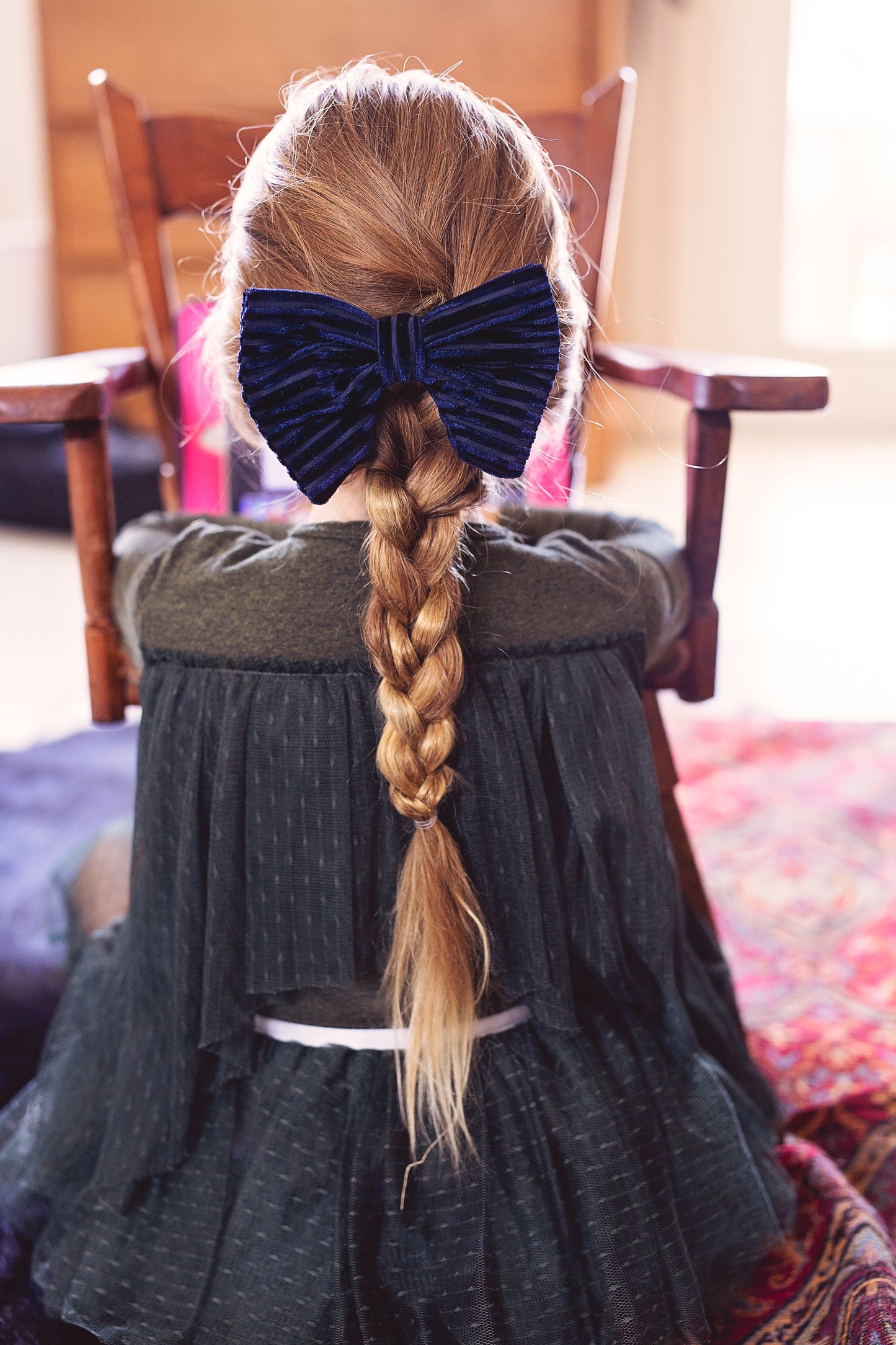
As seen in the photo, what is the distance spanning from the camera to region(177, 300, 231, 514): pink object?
1.33 m

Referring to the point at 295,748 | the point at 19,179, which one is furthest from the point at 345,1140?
the point at 19,179

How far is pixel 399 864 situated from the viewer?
0.70 m

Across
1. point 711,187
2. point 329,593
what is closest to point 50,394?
point 329,593

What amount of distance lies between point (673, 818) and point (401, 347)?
510 mm

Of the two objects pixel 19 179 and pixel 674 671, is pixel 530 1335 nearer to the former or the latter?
pixel 674 671

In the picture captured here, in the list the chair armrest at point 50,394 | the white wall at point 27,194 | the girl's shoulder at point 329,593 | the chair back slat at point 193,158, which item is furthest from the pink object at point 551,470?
the white wall at point 27,194

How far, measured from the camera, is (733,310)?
404cm

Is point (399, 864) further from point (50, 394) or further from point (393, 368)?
point (50, 394)

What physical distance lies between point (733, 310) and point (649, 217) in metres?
0.44

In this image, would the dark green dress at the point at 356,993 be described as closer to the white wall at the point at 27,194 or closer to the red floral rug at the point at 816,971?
the red floral rug at the point at 816,971

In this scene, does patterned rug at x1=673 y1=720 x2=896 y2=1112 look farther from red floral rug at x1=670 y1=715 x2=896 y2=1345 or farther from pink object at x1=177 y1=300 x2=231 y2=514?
pink object at x1=177 y1=300 x2=231 y2=514

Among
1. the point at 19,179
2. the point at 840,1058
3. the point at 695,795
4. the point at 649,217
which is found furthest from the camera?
the point at 649,217

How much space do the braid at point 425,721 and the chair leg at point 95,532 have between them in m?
0.30

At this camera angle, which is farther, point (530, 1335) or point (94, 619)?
point (94, 619)
